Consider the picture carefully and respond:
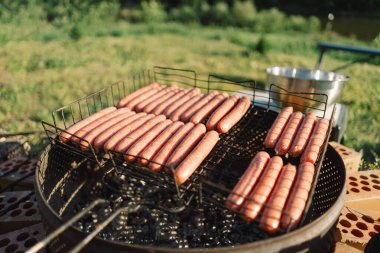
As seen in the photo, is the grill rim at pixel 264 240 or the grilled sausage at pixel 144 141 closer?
the grill rim at pixel 264 240

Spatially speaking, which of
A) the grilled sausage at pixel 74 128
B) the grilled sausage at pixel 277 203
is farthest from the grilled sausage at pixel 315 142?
the grilled sausage at pixel 74 128

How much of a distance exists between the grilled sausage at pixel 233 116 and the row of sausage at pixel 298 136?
1.48ft

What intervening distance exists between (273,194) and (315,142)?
2.82ft

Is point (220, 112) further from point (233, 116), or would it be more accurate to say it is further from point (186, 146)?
point (186, 146)

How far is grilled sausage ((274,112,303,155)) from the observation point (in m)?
3.09

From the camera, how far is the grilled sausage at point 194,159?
2.68 m

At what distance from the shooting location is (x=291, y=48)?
17234mm

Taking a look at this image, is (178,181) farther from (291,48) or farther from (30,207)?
(291,48)

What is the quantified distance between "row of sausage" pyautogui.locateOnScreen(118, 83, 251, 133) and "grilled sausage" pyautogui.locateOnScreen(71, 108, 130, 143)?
0.89ft

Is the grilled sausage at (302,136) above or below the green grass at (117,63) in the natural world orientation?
above

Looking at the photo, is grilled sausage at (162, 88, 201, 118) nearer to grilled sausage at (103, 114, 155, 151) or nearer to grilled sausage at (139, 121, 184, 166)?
grilled sausage at (103, 114, 155, 151)

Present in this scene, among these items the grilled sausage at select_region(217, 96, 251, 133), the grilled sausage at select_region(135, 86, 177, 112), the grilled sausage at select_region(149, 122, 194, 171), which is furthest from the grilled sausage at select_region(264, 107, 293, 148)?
the grilled sausage at select_region(135, 86, 177, 112)

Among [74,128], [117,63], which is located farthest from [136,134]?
[117,63]

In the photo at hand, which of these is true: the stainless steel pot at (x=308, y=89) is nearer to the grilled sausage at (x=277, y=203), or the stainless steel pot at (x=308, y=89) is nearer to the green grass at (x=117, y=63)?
the green grass at (x=117, y=63)
